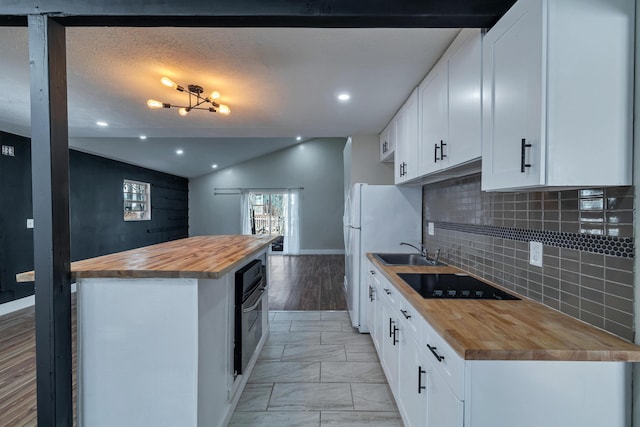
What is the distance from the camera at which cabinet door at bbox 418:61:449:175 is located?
5.96 ft

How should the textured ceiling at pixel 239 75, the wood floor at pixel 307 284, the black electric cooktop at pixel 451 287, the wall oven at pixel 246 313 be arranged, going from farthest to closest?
the wood floor at pixel 307 284 → the wall oven at pixel 246 313 → the textured ceiling at pixel 239 75 → the black electric cooktop at pixel 451 287

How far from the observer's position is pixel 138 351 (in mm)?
1440

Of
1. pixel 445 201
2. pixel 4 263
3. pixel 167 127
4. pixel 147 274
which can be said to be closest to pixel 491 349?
pixel 147 274

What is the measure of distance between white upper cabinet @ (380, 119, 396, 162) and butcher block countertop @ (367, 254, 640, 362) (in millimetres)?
1928

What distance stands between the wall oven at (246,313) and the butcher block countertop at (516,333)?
1.13 meters

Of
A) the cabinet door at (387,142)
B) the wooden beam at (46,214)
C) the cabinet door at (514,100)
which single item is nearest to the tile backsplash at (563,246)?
the cabinet door at (514,100)

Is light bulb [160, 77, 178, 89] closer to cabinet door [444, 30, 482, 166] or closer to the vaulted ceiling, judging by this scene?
the vaulted ceiling

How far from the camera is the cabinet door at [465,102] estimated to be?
1452mm

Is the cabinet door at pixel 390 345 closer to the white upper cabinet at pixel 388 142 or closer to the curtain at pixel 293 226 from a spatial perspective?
the white upper cabinet at pixel 388 142

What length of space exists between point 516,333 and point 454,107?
45.7 inches

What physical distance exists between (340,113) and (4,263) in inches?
176

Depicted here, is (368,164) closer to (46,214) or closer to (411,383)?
(411,383)

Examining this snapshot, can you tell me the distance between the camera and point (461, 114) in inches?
63.4

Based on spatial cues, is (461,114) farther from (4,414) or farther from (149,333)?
(4,414)
